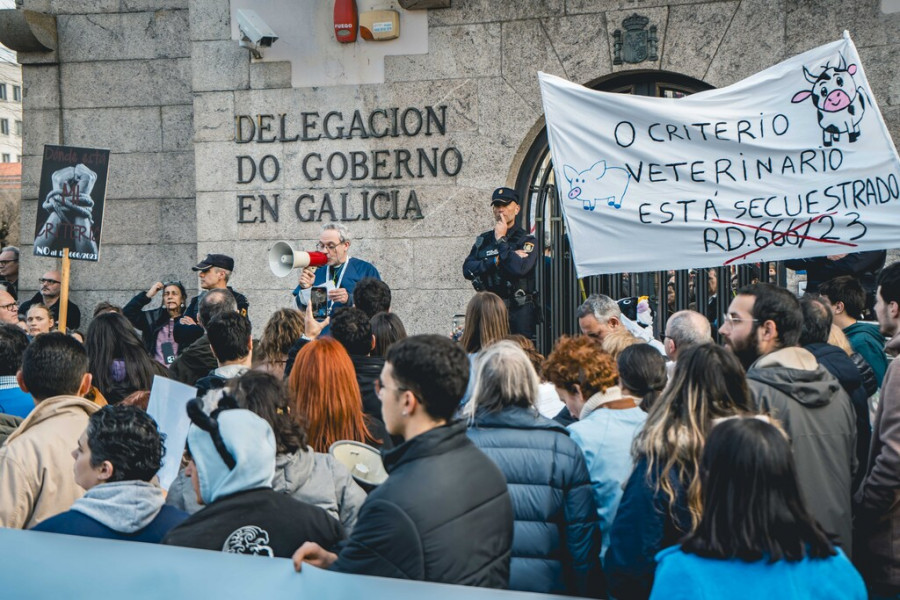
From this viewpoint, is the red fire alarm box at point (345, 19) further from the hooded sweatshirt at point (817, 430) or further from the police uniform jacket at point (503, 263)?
the hooded sweatshirt at point (817, 430)

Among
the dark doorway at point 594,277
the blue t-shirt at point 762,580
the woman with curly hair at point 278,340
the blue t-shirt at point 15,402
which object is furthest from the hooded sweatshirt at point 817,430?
the dark doorway at point 594,277

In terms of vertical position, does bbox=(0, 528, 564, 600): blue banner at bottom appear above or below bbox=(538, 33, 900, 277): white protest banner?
below

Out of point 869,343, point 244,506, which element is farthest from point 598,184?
point 244,506

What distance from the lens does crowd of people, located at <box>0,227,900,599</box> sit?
8.39 feet

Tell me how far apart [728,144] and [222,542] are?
14.5 ft

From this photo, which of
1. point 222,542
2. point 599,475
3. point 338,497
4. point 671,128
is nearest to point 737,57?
point 671,128

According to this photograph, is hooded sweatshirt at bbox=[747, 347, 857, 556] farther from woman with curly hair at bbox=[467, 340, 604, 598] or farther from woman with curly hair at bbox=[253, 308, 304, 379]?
woman with curly hair at bbox=[253, 308, 304, 379]

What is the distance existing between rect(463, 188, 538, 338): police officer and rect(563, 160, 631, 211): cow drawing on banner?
145 centimetres

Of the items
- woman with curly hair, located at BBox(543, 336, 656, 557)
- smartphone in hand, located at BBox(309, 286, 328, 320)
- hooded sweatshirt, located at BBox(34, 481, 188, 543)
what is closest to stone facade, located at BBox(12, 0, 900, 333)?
smartphone in hand, located at BBox(309, 286, 328, 320)

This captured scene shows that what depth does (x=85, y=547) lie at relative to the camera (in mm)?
3074

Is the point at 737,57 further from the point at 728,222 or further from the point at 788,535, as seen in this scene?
the point at 788,535

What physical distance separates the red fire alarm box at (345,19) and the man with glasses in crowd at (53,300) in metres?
3.85

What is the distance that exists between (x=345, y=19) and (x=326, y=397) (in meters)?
6.20

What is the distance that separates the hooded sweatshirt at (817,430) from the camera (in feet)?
13.5
